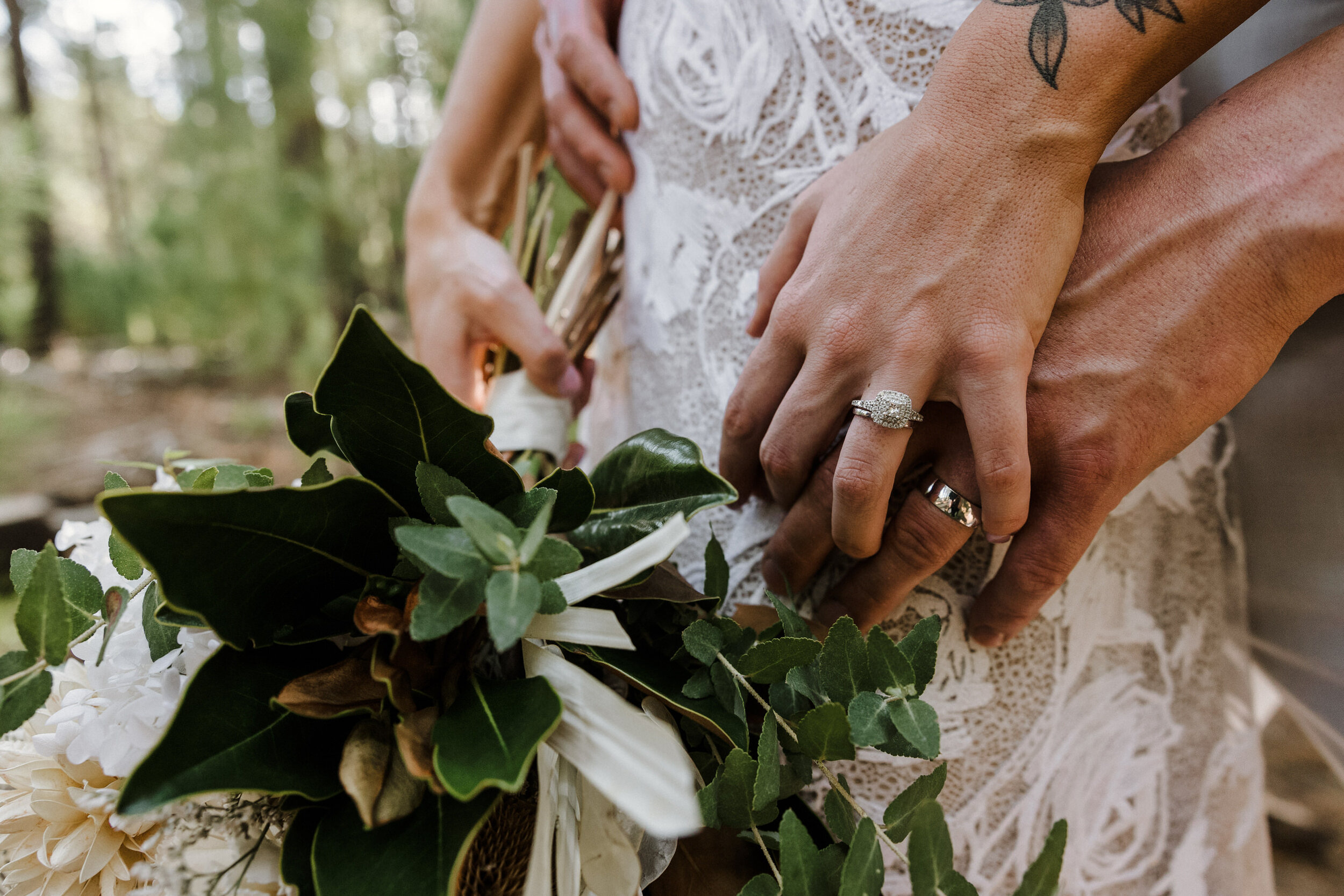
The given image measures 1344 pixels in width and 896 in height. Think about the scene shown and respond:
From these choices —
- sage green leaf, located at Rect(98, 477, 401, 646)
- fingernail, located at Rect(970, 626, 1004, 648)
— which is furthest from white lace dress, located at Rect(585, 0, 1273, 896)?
sage green leaf, located at Rect(98, 477, 401, 646)

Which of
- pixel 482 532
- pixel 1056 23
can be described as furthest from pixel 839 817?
pixel 1056 23

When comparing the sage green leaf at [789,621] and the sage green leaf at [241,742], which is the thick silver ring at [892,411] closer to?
the sage green leaf at [789,621]

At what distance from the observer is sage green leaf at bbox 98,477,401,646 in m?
0.29

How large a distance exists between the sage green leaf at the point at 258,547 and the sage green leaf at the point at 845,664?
261 mm

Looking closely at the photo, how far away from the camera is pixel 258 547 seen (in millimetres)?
323

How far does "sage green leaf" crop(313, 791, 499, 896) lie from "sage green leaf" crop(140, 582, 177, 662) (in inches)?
5.6

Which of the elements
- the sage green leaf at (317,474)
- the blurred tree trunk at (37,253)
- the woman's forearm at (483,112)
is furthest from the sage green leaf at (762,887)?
the blurred tree trunk at (37,253)

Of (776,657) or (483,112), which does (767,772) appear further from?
(483,112)

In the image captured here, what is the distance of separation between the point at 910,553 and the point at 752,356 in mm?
194

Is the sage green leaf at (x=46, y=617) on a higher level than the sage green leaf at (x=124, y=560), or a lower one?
higher

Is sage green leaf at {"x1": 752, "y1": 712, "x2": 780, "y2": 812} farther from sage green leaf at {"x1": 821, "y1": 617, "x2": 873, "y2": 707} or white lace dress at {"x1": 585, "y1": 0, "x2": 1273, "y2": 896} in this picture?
white lace dress at {"x1": 585, "y1": 0, "x2": 1273, "y2": 896}

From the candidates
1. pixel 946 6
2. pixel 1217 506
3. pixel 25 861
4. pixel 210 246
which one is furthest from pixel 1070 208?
pixel 210 246

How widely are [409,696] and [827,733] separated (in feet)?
0.73

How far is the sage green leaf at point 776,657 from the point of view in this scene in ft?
1.24
